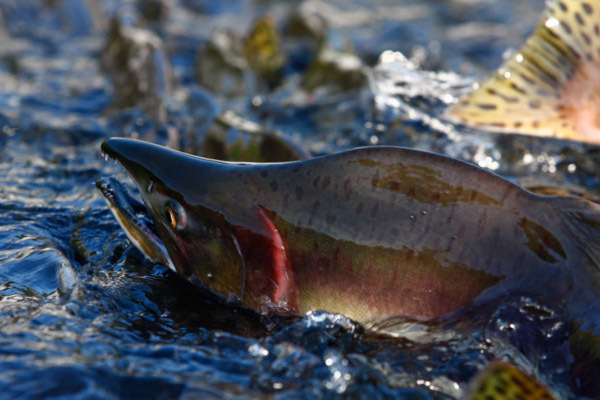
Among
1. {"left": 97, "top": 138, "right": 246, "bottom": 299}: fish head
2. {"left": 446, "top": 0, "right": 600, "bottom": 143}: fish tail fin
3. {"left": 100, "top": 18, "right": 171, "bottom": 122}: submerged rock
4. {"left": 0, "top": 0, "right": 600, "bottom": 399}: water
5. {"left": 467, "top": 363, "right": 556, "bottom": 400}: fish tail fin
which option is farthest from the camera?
{"left": 100, "top": 18, "right": 171, "bottom": 122}: submerged rock

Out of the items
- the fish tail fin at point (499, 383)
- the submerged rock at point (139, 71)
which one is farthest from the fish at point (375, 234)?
the submerged rock at point (139, 71)

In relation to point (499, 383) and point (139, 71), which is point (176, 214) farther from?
point (139, 71)

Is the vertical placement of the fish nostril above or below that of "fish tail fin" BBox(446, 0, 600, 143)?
below

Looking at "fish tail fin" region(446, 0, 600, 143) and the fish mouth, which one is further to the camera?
"fish tail fin" region(446, 0, 600, 143)

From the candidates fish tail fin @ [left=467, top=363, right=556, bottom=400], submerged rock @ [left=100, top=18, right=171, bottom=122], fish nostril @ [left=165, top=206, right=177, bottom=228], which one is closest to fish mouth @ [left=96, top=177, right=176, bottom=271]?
fish nostril @ [left=165, top=206, right=177, bottom=228]

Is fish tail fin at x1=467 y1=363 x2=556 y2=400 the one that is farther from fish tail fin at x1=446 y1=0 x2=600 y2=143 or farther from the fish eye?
fish tail fin at x1=446 y1=0 x2=600 y2=143

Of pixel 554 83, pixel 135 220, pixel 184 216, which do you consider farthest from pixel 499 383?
pixel 554 83

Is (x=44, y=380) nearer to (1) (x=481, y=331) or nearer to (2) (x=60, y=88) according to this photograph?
(1) (x=481, y=331)

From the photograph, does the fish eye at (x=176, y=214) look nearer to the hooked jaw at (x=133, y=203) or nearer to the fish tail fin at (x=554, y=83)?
the hooked jaw at (x=133, y=203)
